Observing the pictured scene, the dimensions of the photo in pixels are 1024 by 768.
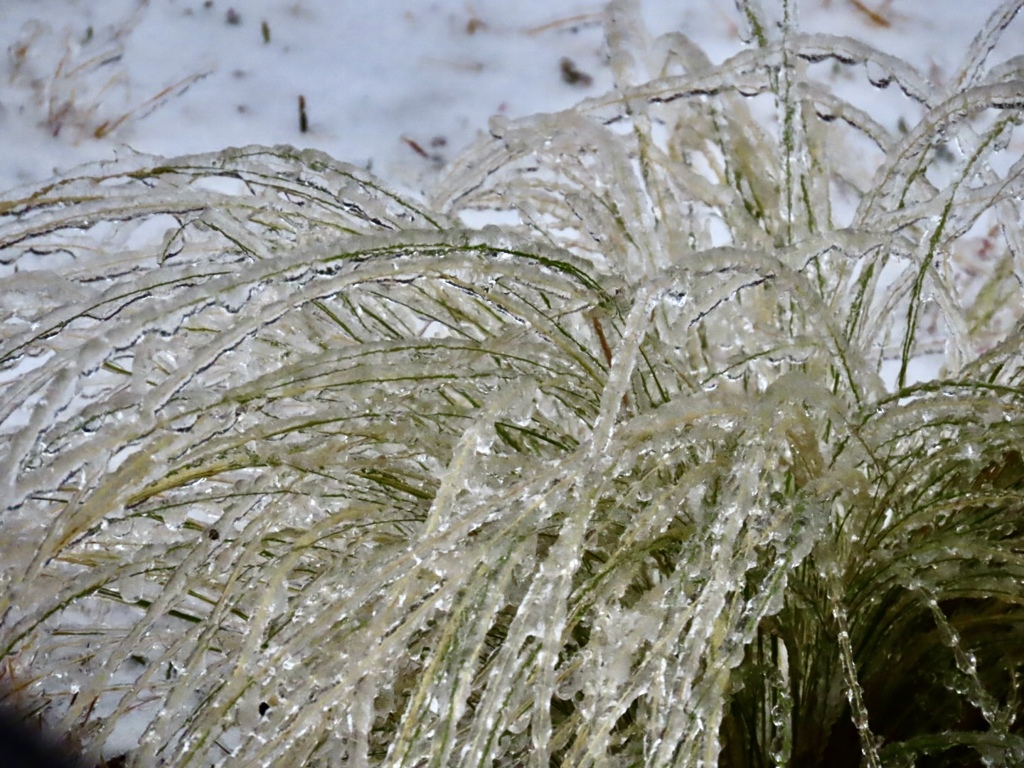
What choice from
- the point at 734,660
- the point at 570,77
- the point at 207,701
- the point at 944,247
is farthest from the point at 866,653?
the point at 570,77

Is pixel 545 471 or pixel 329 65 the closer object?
pixel 545 471

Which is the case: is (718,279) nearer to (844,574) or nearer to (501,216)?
(844,574)

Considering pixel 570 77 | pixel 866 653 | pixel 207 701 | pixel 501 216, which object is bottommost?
pixel 207 701

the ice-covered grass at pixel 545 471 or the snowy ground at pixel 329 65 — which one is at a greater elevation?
the snowy ground at pixel 329 65

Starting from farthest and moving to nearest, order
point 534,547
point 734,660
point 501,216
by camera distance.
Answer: point 501,216
point 534,547
point 734,660

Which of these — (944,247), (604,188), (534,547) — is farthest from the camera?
(604,188)

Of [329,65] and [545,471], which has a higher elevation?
[329,65]

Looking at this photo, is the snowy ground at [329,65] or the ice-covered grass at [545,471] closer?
the ice-covered grass at [545,471]
